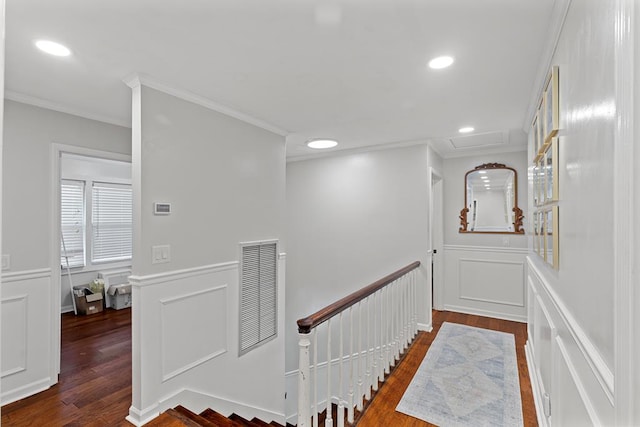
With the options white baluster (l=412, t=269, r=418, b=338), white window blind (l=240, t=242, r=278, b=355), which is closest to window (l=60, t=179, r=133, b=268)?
white window blind (l=240, t=242, r=278, b=355)

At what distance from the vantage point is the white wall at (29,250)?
2443mm

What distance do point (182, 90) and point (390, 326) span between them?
269 cm

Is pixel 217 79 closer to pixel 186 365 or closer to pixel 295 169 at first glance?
pixel 186 365

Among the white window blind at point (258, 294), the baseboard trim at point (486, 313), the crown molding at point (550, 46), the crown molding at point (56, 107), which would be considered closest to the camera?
the crown molding at point (550, 46)

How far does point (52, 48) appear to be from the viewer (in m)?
A: 1.90

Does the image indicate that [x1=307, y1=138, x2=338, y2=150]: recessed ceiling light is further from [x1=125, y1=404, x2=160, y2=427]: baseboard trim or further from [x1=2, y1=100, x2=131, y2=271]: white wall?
[x1=125, y1=404, x2=160, y2=427]: baseboard trim

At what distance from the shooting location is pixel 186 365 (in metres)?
2.46

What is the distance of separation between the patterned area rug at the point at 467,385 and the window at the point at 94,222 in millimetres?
5033

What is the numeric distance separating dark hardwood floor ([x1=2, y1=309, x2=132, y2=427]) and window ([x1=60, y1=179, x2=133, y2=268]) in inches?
64.9

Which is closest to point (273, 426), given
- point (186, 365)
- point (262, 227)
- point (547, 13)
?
point (186, 365)

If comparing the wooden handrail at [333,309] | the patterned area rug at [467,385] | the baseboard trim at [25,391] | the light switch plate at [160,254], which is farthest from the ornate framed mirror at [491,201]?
the baseboard trim at [25,391]

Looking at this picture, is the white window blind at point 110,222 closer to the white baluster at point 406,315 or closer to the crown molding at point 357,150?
the crown molding at point 357,150

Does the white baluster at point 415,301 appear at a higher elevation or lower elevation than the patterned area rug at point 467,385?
higher

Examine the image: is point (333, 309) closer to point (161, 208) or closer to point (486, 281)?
point (161, 208)
